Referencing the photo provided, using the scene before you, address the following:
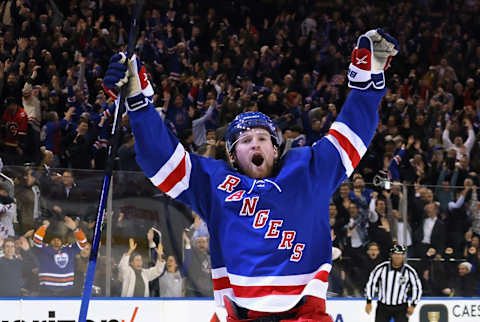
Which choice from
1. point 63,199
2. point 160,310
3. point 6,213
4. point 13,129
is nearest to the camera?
point 6,213

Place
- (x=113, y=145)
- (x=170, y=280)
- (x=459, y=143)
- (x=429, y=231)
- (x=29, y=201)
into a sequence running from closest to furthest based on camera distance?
(x=113, y=145) < (x=29, y=201) < (x=170, y=280) < (x=429, y=231) < (x=459, y=143)

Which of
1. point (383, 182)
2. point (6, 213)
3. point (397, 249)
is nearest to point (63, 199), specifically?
point (6, 213)

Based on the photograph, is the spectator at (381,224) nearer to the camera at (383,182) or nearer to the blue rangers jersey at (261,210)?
the camera at (383,182)

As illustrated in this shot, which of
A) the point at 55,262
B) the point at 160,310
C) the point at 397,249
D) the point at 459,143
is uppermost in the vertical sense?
the point at 459,143

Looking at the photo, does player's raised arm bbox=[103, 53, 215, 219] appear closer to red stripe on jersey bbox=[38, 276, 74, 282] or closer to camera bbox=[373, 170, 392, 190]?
red stripe on jersey bbox=[38, 276, 74, 282]

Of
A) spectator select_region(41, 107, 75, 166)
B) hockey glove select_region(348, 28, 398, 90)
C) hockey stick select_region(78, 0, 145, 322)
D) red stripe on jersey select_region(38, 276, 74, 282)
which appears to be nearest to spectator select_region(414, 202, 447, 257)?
red stripe on jersey select_region(38, 276, 74, 282)

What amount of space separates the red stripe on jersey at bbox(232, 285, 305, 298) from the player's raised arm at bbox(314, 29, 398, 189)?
401 millimetres

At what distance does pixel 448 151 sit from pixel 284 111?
2.11 metres

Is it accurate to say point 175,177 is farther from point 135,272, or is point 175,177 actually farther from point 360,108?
point 135,272

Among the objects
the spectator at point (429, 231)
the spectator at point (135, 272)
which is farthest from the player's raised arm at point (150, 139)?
the spectator at point (429, 231)

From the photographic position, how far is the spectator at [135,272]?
7.64 meters

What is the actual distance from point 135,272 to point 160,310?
394mm

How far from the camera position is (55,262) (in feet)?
23.8

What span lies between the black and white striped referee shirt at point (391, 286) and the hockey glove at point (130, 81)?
5.93 metres
